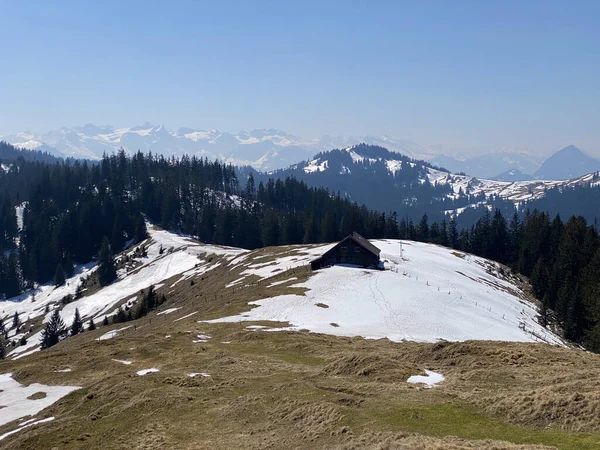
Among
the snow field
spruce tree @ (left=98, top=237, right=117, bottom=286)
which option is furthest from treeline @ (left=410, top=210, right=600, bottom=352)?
spruce tree @ (left=98, top=237, right=117, bottom=286)

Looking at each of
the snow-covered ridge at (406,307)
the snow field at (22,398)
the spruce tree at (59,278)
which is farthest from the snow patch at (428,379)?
the spruce tree at (59,278)

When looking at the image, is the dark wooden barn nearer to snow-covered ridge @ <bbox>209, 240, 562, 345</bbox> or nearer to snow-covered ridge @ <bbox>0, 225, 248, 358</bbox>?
snow-covered ridge @ <bbox>209, 240, 562, 345</bbox>

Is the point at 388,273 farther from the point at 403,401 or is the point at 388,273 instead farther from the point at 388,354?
the point at 403,401

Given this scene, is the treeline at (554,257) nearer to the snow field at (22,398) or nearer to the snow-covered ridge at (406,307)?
the snow-covered ridge at (406,307)

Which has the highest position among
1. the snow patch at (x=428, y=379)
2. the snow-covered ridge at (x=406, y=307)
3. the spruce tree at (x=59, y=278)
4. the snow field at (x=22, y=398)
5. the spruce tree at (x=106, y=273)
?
the snow patch at (x=428, y=379)

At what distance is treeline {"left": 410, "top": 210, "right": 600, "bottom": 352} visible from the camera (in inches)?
2677

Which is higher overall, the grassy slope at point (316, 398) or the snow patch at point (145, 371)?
the grassy slope at point (316, 398)

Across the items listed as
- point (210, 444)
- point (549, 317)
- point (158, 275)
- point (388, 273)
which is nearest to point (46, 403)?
point (210, 444)

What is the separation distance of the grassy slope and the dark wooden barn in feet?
123

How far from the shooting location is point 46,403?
28000 millimetres

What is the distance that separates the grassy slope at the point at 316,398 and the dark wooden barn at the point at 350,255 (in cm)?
3750

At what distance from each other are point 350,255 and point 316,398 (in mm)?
53834

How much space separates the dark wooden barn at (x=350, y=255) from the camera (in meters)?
75.1

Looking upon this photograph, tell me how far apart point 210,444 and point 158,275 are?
95.5 m
